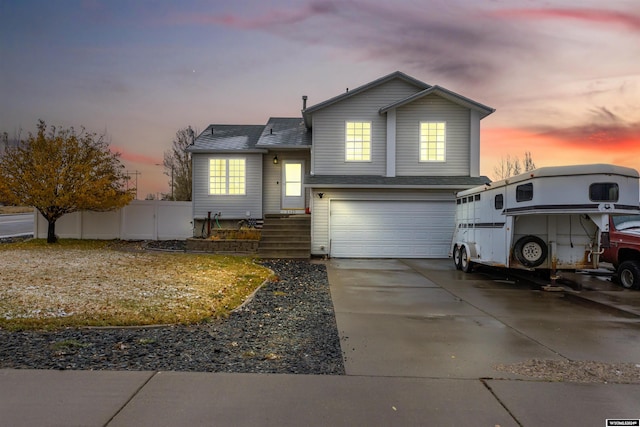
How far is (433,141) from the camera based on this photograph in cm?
1628

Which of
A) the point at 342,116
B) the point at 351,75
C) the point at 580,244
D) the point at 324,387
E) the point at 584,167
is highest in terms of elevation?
the point at 351,75

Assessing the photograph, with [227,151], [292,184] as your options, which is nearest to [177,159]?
[227,151]

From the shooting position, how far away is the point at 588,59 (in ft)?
47.3

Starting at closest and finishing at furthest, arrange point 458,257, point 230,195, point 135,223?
point 458,257
point 230,195
point 135,223

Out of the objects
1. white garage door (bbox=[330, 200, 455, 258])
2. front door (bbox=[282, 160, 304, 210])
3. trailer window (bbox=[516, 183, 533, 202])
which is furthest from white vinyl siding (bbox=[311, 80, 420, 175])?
trailer window (bbox=[516, 183, 533, 202])

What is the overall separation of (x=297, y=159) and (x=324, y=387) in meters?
15.0

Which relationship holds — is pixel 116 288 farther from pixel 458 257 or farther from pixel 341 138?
pixel 341 138

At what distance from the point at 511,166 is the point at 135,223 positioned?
34.7 meters

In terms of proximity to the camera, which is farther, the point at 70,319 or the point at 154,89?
the point at 154,89

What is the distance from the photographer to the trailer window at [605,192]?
8992mm

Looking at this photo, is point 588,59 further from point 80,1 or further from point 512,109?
point 80,1

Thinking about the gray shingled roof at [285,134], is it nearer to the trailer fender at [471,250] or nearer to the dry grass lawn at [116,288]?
the dry grass lawn at [116,288]

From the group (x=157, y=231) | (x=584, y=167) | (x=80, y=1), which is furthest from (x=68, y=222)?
(x=584, y=167)

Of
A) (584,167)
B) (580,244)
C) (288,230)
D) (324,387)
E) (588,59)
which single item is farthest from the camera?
(288,230)
